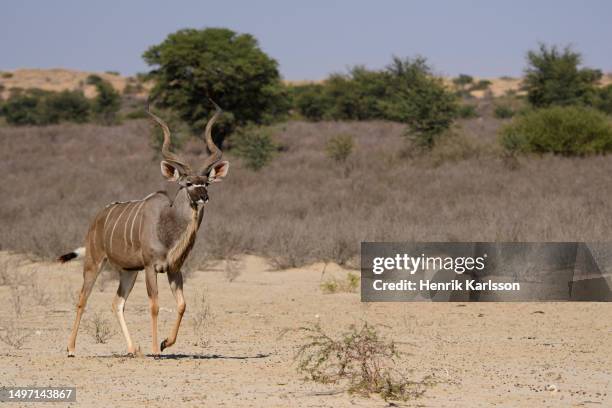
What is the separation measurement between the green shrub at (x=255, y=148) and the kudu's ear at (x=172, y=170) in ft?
71.0

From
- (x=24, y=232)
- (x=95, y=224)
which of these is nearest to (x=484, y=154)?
(x=24, y=232)

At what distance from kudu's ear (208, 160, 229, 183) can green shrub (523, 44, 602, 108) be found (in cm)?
3544

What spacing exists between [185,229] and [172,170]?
0.51 m

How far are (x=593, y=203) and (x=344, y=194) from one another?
18.3 feet

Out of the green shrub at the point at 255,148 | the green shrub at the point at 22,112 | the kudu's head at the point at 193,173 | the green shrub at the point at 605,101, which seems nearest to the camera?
the kudu's head at the point at 193,173

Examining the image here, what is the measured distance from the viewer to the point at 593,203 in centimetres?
2083

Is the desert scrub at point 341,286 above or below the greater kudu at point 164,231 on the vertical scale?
below

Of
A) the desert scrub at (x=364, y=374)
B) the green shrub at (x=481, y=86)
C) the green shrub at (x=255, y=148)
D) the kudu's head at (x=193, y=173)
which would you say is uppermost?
the green shrub at (x=481, y=86)

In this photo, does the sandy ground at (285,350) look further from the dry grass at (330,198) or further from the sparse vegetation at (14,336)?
the dry grass at (330,198)

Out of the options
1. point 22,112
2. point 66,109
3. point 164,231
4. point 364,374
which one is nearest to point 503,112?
point 66,109

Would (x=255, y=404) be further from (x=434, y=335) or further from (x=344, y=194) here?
(x=344, y=194)

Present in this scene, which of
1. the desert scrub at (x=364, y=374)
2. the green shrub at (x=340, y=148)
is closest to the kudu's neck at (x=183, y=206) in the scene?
the desert scrub at (x=364, y=374)

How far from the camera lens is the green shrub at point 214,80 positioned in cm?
3756

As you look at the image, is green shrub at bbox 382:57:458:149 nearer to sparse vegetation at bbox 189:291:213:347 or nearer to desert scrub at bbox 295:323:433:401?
sparse vegetation at bbox 189:291:213:347
